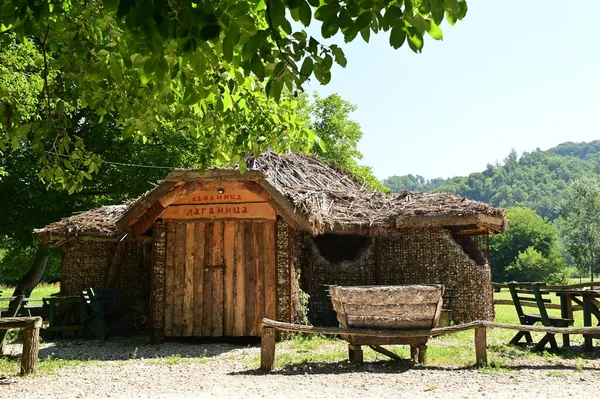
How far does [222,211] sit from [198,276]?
138cm

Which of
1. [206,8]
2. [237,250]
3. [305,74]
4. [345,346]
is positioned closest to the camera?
[206,8]

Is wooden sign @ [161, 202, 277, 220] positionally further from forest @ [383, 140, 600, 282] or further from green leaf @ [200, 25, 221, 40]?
green leaf @ [200, 25, 221, 40]

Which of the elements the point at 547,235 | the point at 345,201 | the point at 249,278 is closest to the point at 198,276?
the point at 249,278

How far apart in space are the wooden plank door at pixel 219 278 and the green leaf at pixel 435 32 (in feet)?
25.5

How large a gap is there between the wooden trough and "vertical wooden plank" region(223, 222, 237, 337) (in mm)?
3390

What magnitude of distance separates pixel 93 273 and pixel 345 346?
6.48 meters

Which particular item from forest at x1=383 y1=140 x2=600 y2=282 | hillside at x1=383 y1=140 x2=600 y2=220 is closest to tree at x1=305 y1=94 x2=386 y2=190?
forest at x1=383 y1=140 x2=600 y2=282

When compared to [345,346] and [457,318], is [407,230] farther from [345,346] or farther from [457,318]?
[345,346]

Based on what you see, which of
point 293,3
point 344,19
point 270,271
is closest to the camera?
point 293,3

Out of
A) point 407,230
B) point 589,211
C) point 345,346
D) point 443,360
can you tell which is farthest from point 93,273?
point 589,211

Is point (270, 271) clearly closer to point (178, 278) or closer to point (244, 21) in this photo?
point (178, 278)

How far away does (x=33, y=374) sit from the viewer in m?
7.50

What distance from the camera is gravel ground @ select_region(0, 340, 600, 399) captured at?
617 centimetres

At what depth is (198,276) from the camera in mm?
10656
